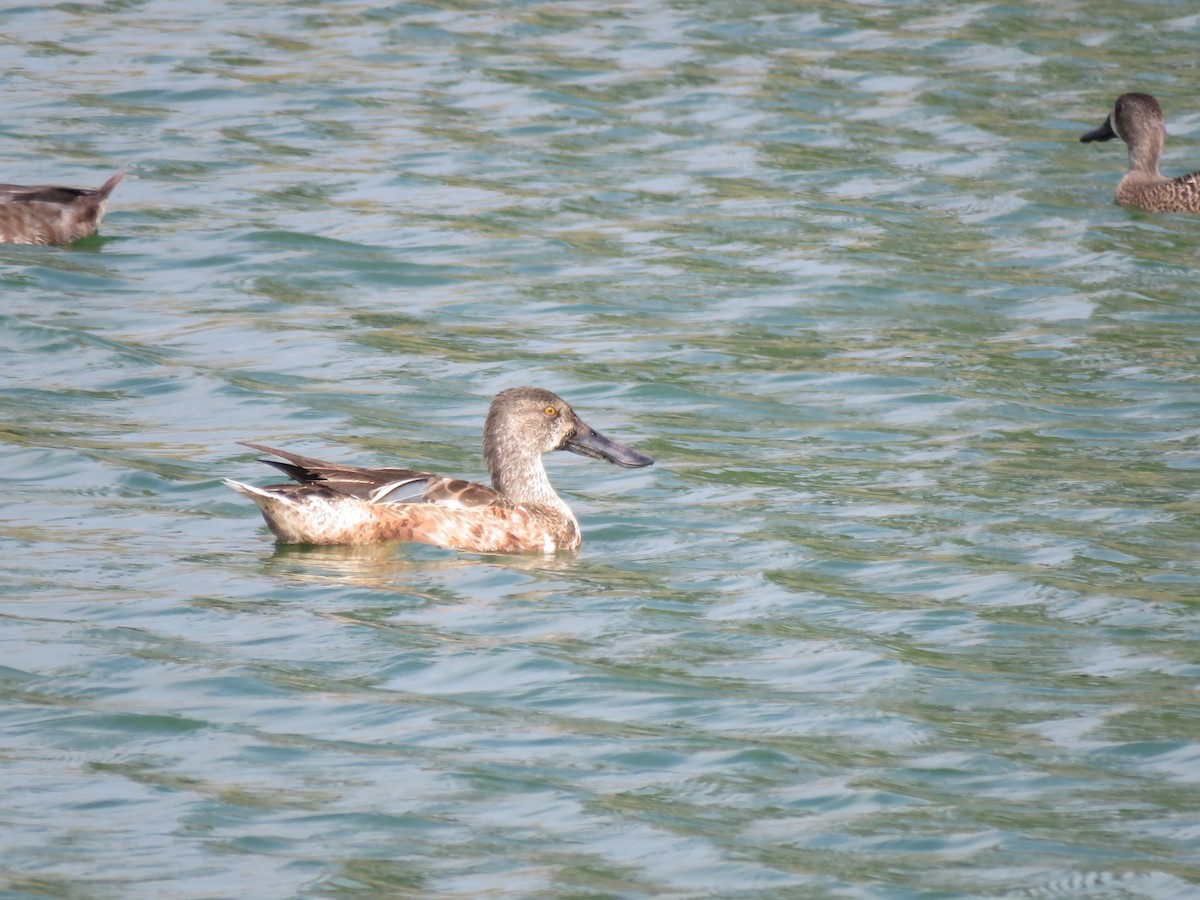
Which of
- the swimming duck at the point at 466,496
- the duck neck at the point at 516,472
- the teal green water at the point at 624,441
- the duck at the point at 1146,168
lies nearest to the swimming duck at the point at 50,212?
the teal green water at the point at 624,441

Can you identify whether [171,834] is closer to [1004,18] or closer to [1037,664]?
[1037,664]

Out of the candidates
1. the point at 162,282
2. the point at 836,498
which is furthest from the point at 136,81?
the point at 836,498

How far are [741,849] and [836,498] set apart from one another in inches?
153

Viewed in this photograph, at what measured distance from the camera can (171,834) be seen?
233 inches

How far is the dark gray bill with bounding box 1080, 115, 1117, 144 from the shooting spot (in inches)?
629

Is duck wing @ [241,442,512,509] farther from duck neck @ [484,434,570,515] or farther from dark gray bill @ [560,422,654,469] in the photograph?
dark gray bill @ [560,422,654,469]

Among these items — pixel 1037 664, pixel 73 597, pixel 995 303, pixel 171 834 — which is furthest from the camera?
pixel 995 303

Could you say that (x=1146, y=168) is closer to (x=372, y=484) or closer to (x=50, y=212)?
(x=50, y=212)

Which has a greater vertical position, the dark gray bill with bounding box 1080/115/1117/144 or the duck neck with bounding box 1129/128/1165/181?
the dark gray bill with bounding box 1080/115/1117/144

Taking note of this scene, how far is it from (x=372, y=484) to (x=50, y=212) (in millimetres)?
5548

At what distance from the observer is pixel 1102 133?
16.1 metres

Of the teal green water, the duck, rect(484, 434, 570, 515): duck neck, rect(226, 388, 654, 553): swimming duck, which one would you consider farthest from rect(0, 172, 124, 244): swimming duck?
the duck

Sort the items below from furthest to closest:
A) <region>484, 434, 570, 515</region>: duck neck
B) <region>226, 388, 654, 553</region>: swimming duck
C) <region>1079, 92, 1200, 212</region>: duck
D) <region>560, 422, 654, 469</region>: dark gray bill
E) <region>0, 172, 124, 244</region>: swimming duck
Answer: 1. <region>1079, 92, 1200, 212</region>: duck
2. <region>0, 172, 124, 244</region>: swimming duck
3. <region>560, 422, 654, 469</region>: dark gray bill
4. <region>484, 434, 570, 515</region>: duck neck
5. <region>226, 388, 654, 553</region>: swimming duck

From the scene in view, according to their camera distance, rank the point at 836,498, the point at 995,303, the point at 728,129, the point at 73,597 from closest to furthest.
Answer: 1. the point at 73,597
2. the point at 836,498
3. the point at 995,303
4. the point at 728,129
